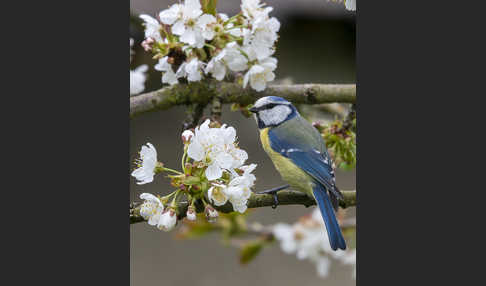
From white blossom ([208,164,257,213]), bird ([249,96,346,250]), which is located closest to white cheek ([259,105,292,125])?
bird ([249,96,346,250])

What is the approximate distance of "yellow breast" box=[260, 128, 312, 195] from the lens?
2078mm

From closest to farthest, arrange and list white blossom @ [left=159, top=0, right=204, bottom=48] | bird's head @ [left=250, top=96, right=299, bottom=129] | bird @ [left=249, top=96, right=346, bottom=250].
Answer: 1. white blossom @ [left=159, top=0, right=204, bottom=48]
2. bird @ [left=249, top=96, right=346, bottom=250]
3. bird's head @ [left=250, top=96, right=299, bottom=129]

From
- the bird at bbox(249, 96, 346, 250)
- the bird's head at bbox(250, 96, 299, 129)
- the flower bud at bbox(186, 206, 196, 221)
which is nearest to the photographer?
the flower bud at bbox(186, 206, 196, 221)

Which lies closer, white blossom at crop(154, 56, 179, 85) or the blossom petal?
the blossom petal

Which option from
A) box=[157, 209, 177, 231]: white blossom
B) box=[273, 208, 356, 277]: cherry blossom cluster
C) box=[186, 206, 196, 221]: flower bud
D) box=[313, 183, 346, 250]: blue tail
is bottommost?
box=[273, 208, 356, 277]: cherry blossom cluster

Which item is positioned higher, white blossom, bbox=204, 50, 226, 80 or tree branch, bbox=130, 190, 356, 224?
white blossom, bbox=204, 50, 226, 80

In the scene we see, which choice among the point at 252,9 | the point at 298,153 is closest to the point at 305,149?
the point at 298,153

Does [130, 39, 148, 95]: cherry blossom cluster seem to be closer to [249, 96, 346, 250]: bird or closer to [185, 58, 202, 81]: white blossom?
[185, 58, 202, 81]: white blossom

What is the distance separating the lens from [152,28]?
6.64 ft

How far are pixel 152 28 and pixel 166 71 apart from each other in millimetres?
180

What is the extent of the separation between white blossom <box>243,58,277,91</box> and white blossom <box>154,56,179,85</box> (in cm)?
27

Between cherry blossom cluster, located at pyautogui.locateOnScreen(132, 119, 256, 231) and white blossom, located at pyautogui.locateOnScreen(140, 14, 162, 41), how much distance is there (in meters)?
0.49

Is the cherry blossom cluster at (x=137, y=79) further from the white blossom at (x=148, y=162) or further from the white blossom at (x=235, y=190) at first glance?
the white blossom at (x=235, y=190)

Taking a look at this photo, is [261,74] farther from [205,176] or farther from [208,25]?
[205,176]
